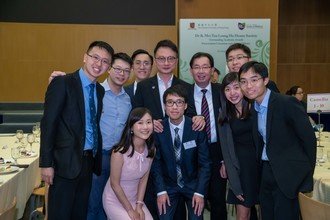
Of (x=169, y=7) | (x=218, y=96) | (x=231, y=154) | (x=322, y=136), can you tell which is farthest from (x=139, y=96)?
(x=169, y=7)

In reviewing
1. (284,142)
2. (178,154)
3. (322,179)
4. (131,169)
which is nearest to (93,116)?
(131,169)

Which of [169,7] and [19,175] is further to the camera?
[169,7]

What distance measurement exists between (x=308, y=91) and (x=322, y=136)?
227 inches

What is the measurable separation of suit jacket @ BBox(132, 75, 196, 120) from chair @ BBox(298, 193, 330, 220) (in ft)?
4.12

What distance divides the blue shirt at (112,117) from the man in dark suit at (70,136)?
35 cm

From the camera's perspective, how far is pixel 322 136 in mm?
4965

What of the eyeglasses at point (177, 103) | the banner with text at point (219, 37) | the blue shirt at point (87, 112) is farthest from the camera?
the banner with text at point (219, 37)

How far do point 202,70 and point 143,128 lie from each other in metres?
0.80

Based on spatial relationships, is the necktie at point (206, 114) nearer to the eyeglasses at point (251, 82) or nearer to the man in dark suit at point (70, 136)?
the eyeglasses at point (251, 82)

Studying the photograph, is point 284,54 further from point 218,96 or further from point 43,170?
point 43,170

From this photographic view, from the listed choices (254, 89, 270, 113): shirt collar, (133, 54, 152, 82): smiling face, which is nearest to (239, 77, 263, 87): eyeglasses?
(254, 89, 270, 113): shirt collar

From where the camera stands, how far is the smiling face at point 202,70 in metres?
3.29

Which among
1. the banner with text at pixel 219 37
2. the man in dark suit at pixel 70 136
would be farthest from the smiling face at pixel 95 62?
the banner with text at pixel 219 37

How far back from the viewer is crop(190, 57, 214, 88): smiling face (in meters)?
3.29
